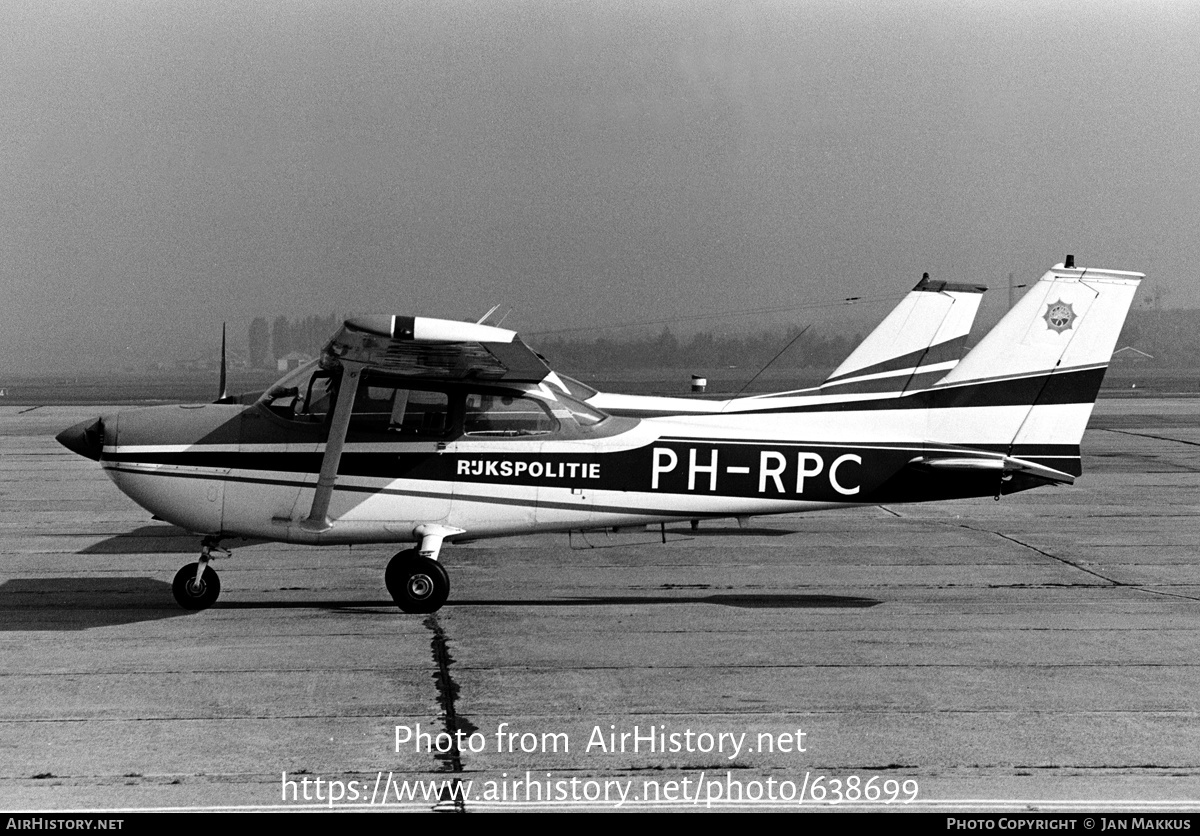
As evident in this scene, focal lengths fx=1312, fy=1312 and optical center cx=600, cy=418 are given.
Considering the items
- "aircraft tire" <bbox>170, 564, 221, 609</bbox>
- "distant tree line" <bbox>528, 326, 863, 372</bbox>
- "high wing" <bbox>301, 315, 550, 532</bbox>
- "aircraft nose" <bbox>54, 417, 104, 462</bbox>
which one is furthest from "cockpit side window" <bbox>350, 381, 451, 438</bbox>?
"distant tree line" <bbox>528, 326, 863, 372</bbox>

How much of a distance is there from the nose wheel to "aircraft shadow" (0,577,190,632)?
0.12 metres

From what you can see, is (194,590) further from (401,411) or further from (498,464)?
(498,464)

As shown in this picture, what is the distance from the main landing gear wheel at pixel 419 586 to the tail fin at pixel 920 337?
323 inches

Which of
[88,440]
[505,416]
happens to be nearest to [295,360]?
[88,440]

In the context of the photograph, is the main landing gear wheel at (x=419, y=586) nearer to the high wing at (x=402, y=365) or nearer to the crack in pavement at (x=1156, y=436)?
the high wing at (x=402, y=365)

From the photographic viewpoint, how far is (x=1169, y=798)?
614cm

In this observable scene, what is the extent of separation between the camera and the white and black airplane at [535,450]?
33.4 ft

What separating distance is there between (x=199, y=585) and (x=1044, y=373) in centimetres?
695

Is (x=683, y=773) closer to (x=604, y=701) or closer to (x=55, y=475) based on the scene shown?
(x=604, y=701)

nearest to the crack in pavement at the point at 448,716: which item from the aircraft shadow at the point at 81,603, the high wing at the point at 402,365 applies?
the high wing at the point at 402,365

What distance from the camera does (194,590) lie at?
10.3 m

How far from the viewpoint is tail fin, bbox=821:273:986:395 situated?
1717 centimetres
